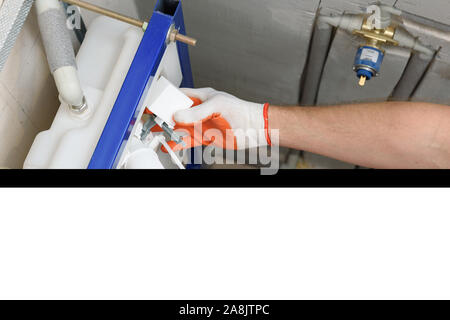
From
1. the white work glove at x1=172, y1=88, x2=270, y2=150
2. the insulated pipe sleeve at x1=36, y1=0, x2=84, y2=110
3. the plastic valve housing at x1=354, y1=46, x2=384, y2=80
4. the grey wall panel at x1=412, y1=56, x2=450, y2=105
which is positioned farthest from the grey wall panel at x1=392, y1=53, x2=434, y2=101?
the insulated pipe sleeve at x1=36, y1=0, x2=84, y2=110

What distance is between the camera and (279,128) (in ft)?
3.99

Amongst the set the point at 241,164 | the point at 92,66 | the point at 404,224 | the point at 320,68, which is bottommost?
the point at 404,224

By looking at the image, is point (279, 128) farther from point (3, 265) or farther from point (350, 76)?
point (3, 265)

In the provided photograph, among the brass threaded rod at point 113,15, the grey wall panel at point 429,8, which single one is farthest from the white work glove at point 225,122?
the grey wall panel at point 429,8

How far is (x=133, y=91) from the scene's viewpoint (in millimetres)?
850

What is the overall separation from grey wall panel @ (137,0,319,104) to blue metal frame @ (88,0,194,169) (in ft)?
1.23

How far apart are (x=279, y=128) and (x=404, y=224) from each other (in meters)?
0.57

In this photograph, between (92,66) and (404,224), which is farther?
(92,66)

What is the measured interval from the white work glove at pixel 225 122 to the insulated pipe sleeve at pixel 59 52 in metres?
0.31

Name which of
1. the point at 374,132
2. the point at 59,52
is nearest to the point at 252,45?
the point at 374,132

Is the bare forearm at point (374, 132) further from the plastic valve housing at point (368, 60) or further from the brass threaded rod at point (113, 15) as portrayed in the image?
the brass threaded rod at point (113, 15)

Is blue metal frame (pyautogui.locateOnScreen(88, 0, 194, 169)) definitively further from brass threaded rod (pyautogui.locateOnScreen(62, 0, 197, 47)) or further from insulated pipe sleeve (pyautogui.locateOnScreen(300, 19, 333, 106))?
insulated pipe sleeve (pyautogui.locateOnScreen(300, 19, 333, 106))

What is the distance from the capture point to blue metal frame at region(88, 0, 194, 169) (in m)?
0.82
